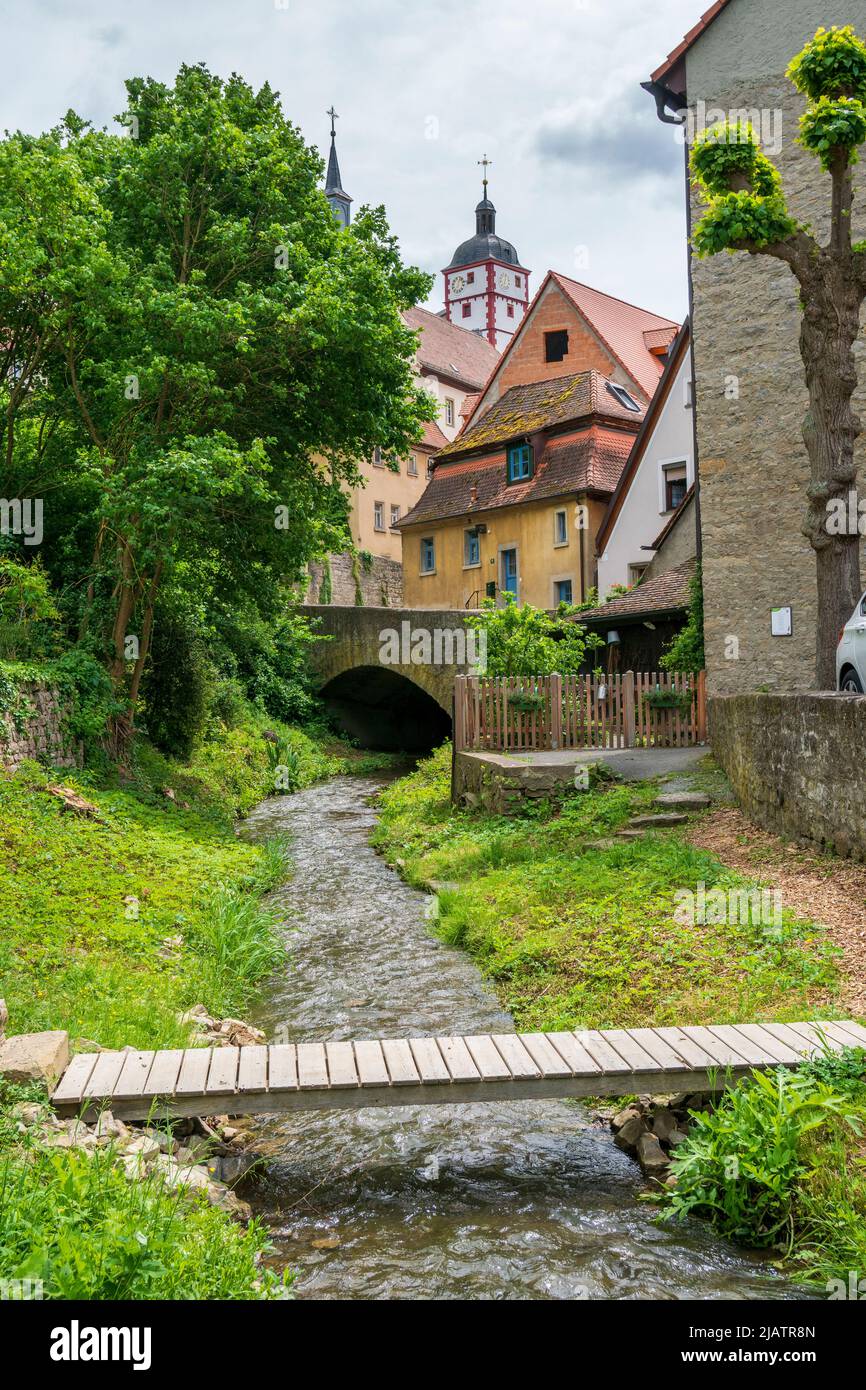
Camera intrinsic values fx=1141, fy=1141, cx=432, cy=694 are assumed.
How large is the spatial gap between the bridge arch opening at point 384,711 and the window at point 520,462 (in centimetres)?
733

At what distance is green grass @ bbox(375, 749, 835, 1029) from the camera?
6.90m

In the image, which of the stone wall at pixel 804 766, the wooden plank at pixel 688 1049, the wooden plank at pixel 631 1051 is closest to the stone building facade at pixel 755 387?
the stone wall at pixel 804 766

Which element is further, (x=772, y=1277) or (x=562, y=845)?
(x=562, y=845)

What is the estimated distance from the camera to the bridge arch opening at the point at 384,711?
32.2m

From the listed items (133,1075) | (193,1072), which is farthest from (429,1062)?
(133,1075)

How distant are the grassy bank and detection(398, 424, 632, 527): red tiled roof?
19.6m

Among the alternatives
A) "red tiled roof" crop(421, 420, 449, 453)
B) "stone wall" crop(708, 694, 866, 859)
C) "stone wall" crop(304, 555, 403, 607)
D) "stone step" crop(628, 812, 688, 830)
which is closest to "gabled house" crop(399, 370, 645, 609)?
"stone wall" crop(304, 555, 403, 607)

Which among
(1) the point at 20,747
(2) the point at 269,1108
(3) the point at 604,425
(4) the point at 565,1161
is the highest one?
(3) the point at 604,425

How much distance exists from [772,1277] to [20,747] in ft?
33.9

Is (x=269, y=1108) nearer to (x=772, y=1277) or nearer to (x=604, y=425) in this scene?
(x=772, y=1277)
